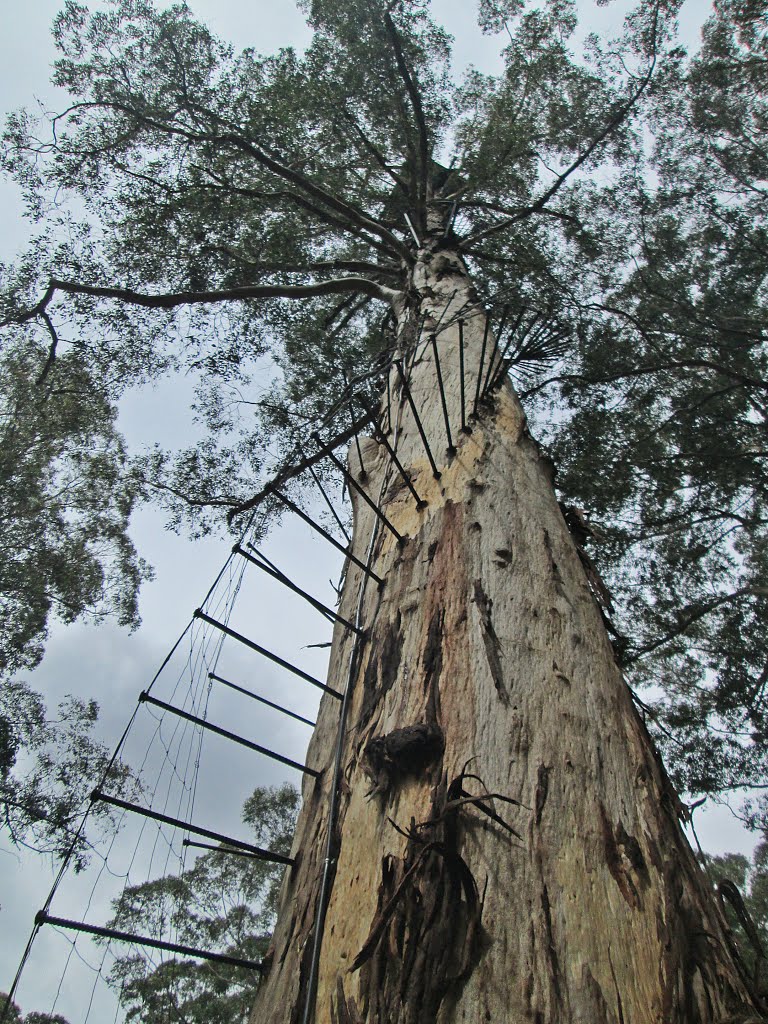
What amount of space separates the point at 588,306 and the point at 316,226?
3.30 metres

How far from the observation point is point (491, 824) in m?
1.20

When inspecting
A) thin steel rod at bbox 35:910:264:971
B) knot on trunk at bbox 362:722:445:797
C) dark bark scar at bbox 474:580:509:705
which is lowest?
thin steel rod at bbox 35:910:264:971

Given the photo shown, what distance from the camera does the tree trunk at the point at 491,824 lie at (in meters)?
1.03

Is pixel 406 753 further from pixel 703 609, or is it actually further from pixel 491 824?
pixel 703 609

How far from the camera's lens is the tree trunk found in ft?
3.38

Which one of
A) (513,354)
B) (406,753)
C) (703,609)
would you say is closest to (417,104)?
(513,354)

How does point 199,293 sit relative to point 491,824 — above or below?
above

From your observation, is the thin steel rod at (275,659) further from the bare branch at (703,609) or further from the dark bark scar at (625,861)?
the bare branch at (703,609)

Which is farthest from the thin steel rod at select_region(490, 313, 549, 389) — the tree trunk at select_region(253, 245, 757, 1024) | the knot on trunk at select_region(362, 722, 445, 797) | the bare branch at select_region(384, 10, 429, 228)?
the bare branch at select_region(384, 10, 429, 228)

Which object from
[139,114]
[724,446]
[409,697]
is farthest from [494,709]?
[139,114]

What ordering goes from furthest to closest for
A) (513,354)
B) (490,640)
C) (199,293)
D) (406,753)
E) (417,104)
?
(417,104), (199,293), (513,354), (490,640), (406,753)

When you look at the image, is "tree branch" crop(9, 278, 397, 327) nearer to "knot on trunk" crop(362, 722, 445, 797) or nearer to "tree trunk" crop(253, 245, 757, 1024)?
"tree trunk" crop(253, 245, 757, 1024)

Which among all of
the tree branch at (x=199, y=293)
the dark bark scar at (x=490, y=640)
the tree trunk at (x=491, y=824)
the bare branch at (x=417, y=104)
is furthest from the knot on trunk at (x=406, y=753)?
the bare branch at (x=417, y=104)

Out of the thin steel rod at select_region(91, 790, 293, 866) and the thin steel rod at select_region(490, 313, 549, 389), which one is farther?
the thin steel rod at select_region(490, 313, 549, 389)
